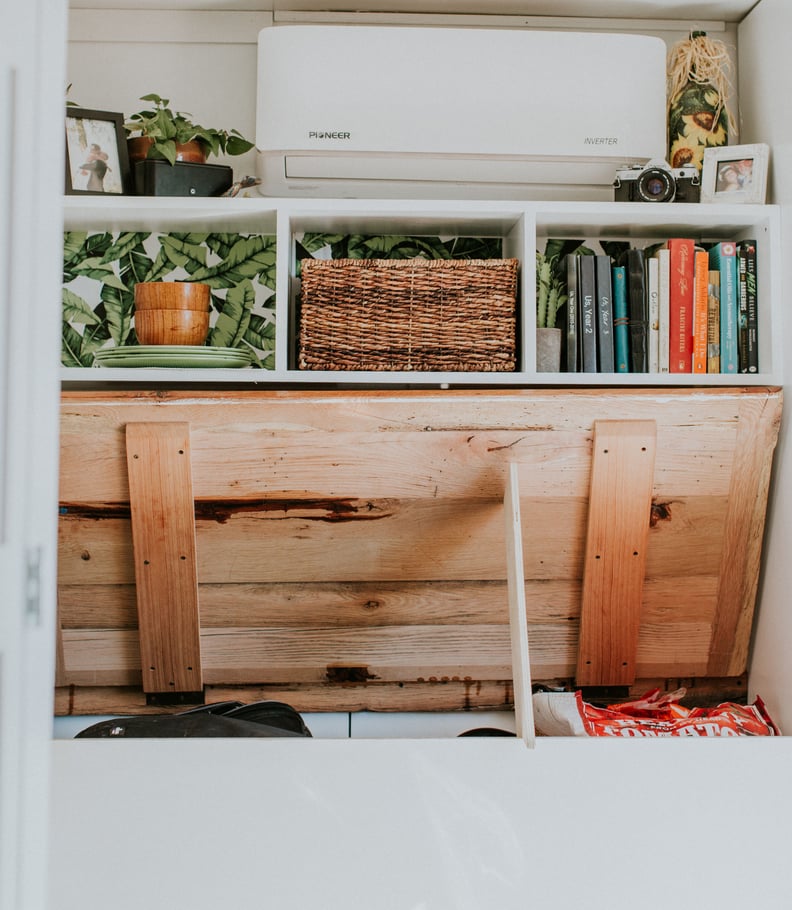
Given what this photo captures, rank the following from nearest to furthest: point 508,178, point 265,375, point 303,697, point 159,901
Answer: point 159,901 < point 265,375 < point 508,178 < point 303,697

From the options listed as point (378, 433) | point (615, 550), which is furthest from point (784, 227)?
point (378, 433)

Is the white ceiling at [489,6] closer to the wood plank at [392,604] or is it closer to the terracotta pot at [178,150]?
the terracotta pot at [178,150]

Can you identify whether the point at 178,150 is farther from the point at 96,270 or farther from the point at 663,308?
the point at 663,308

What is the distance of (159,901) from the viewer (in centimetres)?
95

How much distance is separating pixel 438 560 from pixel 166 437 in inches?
24.1

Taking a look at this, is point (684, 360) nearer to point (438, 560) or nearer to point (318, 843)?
point (438, 560)

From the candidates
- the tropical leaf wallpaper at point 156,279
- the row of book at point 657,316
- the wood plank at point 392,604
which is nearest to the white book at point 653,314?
the row of book at point 657,316

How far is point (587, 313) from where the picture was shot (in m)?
1.48

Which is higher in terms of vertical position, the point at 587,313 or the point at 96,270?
the point at 96,270

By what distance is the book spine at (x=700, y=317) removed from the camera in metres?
1.49

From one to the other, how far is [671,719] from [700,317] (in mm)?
823

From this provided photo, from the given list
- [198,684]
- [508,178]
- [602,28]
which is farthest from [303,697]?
[602,28]

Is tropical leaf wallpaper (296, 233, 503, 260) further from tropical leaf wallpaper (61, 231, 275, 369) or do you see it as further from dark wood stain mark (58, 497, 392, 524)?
dark wood stain mark (58, 497, 392, 524)

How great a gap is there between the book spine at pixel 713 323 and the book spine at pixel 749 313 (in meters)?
0.05
